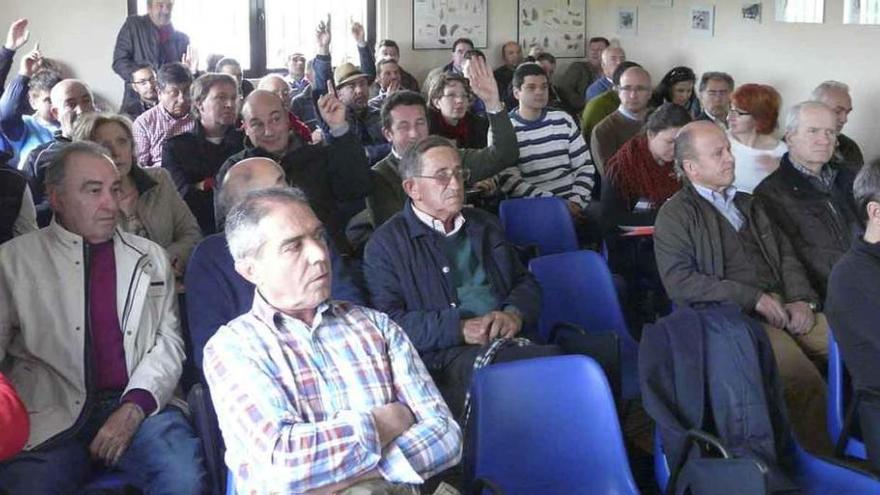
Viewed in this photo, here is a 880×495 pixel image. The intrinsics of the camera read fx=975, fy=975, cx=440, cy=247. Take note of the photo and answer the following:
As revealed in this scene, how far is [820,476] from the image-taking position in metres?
2.41

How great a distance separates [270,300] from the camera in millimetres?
2016

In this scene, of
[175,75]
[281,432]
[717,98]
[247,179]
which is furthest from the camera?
[717,98]

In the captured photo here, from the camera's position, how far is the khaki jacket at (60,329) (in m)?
2.54

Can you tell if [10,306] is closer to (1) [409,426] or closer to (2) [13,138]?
(1) [409,426]

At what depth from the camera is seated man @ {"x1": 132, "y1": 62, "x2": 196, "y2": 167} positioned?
522 centimetres

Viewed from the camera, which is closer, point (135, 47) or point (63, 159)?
point (63, 159)

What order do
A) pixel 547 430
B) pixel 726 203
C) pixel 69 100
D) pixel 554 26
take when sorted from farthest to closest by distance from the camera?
pixel 554 26 → pixel 69 100 → pixel 726 203 → pixel 547 430

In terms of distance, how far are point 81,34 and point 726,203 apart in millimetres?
5722

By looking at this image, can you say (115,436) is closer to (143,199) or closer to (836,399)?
(143,199)

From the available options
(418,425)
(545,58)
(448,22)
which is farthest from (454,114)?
(448,22)

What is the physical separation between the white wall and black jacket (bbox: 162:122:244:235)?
3.48 meters

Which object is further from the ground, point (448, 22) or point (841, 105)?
point (448, 22)

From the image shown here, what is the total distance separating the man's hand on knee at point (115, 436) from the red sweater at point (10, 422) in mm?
597

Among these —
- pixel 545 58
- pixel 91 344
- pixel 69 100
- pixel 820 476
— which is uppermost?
pixel 545 58
